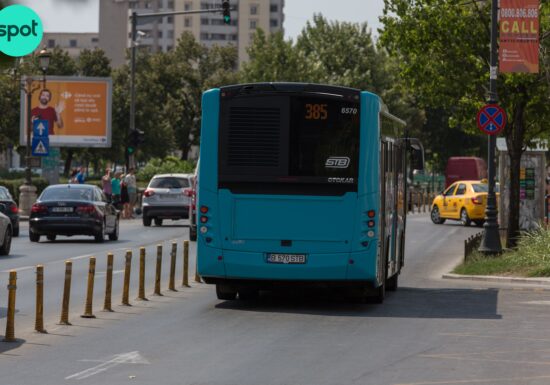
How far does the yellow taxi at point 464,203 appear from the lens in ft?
167

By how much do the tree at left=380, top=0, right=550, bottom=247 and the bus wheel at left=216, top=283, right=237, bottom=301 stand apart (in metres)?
14.5

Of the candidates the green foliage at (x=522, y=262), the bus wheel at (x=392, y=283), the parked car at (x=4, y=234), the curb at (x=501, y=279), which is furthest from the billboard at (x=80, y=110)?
the bus wheel at (x=392, y=283)

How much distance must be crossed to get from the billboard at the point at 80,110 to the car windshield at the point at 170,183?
22774 millimetres

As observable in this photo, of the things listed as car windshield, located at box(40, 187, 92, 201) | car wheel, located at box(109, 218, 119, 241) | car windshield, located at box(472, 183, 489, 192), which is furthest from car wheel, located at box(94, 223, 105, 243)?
car windshield, located at box(472, 183, 489, 192)

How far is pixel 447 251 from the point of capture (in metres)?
34.7

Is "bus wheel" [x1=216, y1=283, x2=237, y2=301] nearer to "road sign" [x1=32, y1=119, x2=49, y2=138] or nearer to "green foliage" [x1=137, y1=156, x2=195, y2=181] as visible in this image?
"road sign" [x1=32, y1=119, x2=49, y2=138]

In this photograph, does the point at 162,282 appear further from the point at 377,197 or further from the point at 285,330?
the point at 285,330

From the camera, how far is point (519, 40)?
25000 mm

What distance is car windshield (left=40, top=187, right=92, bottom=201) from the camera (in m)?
34.2

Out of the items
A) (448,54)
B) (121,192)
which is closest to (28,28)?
(448,54)

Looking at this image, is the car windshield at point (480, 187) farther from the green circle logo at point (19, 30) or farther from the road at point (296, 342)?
the green circle logo at point (19, 30)

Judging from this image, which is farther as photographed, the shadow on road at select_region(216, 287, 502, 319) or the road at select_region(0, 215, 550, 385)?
the shadow on road at select_region(216, 287, 502, 319)

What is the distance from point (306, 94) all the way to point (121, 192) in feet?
116

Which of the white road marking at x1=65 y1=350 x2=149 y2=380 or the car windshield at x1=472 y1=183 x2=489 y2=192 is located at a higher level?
the car windshield at x1=472 y1=183 x2=489 y2=192
